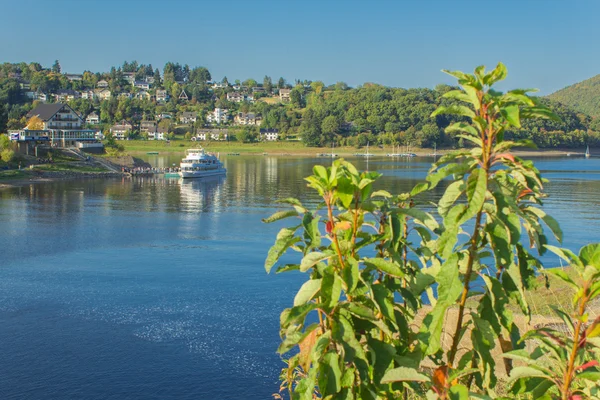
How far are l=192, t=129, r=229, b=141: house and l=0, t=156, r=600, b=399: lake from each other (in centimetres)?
10229

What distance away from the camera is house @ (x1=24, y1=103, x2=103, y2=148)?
8538 cm

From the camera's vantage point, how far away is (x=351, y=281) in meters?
3.64

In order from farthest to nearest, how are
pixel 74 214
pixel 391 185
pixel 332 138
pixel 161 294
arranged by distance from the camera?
1. pixel 332 138
2. pixel 391 185
3. pixel 74 214
4. pixel 161 294

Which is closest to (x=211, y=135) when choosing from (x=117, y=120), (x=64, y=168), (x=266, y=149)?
(x=266, y=149)

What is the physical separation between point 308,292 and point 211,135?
147822 mm

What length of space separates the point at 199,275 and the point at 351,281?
909 inches

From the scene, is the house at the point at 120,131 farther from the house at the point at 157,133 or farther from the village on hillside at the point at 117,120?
the house at the point at 157,133

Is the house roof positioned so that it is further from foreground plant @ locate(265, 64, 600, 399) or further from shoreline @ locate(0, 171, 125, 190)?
foreground plant @ locate(265, 64, 600, 399)

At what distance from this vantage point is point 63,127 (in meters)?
88.2

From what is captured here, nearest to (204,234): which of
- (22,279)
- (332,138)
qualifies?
(22,279)

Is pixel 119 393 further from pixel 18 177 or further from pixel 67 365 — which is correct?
pixel 18 177

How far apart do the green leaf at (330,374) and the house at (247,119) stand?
17507 cm

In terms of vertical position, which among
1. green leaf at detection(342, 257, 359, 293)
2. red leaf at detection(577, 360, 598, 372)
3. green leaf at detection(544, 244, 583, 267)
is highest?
green leaf at detection(544, 244, 583, 267)

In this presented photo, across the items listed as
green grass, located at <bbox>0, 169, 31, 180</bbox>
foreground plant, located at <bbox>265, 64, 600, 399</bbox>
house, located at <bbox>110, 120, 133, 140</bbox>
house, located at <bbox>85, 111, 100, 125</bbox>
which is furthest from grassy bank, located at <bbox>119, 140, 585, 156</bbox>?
foreground plant, located at <bbox>265, 64, 600, 399</bbox>
